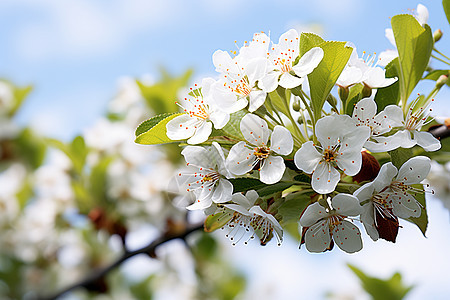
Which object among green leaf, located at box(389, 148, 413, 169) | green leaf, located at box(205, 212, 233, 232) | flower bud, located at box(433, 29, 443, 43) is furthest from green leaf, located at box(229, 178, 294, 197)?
flower bud, located at box(433, 29, 443, 43)

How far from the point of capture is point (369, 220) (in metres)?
0.93

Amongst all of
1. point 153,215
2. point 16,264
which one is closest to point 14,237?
point 16,264

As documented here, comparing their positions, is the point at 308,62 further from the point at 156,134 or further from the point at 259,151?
the point at 156,134

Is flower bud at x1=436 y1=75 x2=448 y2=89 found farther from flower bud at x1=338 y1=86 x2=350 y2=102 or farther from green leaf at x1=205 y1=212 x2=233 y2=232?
green leaf at x1=205 y1=212 x2=233 y2=232

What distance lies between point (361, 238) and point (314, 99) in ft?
0.97

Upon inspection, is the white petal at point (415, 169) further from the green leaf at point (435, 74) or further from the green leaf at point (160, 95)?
the green leaf at point (160, 95)

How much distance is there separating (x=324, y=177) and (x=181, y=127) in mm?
299

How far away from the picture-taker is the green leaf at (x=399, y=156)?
0.96 m

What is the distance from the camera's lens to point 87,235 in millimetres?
3131

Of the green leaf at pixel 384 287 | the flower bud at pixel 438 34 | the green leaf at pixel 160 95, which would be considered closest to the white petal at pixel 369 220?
the flower bud at pixel 438 34

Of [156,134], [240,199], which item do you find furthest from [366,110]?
[156,134]

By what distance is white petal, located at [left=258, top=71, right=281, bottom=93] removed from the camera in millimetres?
921

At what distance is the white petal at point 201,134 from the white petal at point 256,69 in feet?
0.40

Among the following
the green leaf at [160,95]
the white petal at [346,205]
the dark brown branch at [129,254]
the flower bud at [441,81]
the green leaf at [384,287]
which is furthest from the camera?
the green leaf at [160,95]
